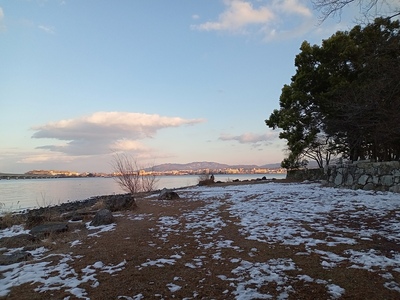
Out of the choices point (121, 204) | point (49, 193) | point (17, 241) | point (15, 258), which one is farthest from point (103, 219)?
point (49, 193)

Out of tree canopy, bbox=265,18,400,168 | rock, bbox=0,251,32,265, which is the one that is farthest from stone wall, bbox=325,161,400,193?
rock, bbox=0,251,32,265

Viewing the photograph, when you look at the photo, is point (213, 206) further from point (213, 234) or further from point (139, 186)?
point (139, 186)

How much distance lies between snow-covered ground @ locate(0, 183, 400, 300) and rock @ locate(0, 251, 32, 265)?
6.1 inches

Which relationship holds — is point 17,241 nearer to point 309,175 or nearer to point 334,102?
point 334,102

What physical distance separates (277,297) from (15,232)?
7.54 metres

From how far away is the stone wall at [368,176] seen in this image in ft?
33.3

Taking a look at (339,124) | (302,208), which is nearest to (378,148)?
(339,124)

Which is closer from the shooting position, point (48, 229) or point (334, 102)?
point (48, 229)

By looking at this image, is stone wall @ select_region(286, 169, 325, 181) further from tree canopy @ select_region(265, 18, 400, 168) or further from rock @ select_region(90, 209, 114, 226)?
rock @ select_region(90, 209, 114, 226)

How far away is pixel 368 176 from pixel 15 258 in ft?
38.7

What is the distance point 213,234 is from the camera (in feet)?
Result: 18.8

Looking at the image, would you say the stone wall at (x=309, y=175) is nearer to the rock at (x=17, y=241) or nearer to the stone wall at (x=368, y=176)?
the stone wall at (x=368, y=176)

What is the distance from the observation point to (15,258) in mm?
4801

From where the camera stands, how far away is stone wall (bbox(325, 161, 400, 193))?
10.2 meters
